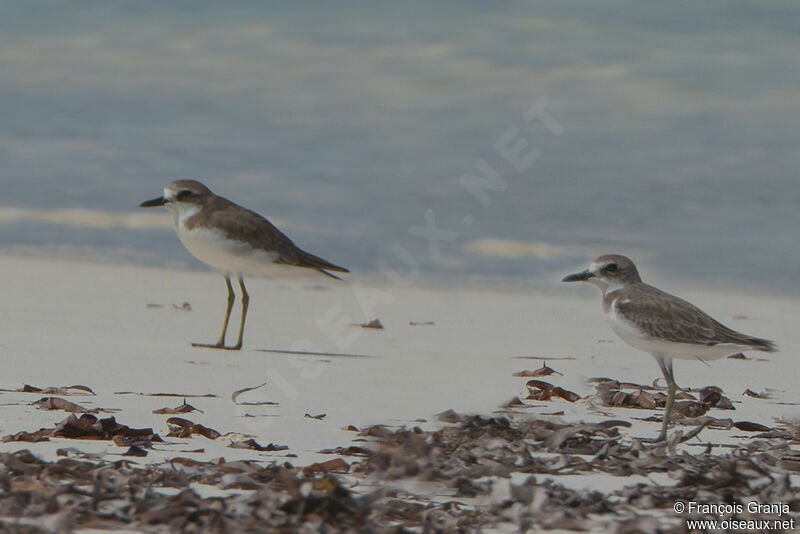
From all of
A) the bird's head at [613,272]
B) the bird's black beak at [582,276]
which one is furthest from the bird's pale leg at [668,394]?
the bird's black beak at [582,276]

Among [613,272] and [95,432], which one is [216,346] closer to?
[613,272]

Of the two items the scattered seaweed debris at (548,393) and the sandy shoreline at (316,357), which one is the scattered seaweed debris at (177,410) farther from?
the scattered seaweed debris at (548,393)

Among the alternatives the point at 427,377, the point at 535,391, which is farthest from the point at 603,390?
the point at 427,377

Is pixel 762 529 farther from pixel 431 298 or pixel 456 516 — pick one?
pixel 431 298

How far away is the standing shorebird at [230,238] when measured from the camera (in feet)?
29.6

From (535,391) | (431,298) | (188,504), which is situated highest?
(431,298)

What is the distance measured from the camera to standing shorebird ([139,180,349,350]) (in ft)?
29.6

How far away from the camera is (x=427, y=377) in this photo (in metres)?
7.37

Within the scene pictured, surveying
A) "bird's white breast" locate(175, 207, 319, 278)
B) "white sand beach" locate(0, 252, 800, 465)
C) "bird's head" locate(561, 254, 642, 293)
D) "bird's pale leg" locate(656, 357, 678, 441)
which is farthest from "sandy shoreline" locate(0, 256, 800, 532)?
"bird's head" locate(561, 254, 642, 293)

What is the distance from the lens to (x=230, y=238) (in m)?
9.00

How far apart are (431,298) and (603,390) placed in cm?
487

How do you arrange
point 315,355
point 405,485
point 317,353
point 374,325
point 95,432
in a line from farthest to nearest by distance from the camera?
point 374,325
point 317,353
point 315,355
point 95,432
point 405,485

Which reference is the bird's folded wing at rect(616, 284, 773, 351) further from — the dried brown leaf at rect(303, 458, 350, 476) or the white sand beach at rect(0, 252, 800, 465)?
the dried brown leaf at rect(303, 458, 350, 476)

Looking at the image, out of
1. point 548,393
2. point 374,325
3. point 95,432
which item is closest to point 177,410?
point 95,432
